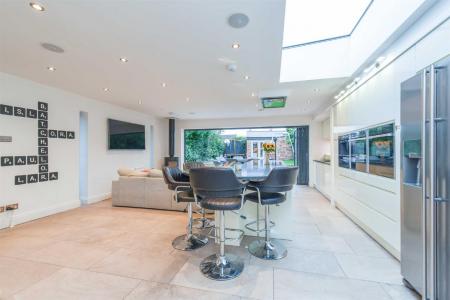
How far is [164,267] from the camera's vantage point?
87.7 inches

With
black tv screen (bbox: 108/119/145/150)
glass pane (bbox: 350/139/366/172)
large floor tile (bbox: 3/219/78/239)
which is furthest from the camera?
black tv screen (bbox: 108/119/145/150)

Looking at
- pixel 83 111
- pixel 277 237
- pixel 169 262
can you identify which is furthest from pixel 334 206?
pixel 83 111

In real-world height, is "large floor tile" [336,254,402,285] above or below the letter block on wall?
below

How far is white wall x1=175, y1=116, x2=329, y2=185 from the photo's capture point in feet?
23.4

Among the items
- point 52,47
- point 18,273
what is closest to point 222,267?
point 18,273

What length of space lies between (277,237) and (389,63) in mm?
2626

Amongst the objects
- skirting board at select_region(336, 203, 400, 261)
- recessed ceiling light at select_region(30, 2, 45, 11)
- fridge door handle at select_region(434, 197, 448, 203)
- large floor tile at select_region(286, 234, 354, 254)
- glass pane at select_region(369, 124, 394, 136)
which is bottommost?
large floor tile at select_region(286, 234, 354, 254)

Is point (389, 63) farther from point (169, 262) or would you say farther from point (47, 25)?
point (47, 25)

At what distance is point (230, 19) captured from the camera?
201 centimetres

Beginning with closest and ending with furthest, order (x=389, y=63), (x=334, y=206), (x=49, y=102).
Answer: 1. (x=389, y=63)
2. (x=49, y=102)
3. (x=334, y=206)

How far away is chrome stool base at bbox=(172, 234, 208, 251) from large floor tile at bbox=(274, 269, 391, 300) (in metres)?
1.05

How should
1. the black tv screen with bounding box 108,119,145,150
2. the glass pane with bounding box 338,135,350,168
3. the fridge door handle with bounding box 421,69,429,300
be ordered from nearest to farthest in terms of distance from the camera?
1. the fridge door handle with bounding box 421,69,429,300
2. the glass pane with bounding box 338,135,350,168
3. the black tv screen with bounding box 108,119,145,150

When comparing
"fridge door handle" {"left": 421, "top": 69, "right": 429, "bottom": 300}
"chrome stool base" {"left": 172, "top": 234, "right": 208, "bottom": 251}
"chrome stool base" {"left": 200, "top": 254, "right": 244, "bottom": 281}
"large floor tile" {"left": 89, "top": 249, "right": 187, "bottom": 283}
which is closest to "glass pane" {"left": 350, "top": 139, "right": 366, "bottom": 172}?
"fridge door handle" {"left": 421, "top": 69, "right": 429, "bottom": 300}

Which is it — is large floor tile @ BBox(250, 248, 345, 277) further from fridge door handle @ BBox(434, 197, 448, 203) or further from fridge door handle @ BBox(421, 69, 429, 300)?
fridge door handle @ BBox(434, 197, 448, 203)
